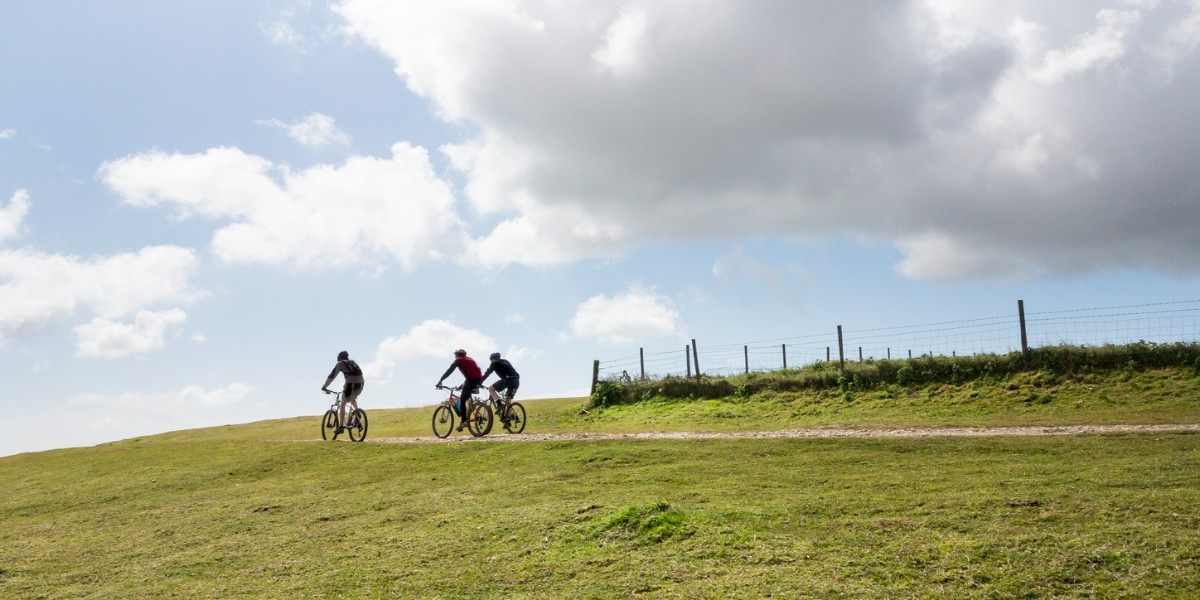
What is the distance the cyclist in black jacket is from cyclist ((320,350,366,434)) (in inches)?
156

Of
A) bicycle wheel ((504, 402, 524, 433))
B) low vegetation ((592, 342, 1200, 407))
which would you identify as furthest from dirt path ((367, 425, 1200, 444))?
low vegetation ((592, 342, 1200, 407))

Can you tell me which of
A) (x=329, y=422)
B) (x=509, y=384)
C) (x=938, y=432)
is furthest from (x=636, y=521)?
(x=329, y=422)

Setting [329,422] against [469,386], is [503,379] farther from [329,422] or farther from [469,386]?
[329,422]

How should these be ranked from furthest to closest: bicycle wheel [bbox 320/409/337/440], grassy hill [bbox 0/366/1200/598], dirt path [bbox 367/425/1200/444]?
1. bicycle wheel [bbox 320/409/337/440]
2. dirt path [bbox 367/425/1200/444]
3. grassy hill [bbox 0/366/1200/598]

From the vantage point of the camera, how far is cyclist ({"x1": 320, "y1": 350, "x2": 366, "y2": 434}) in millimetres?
20844

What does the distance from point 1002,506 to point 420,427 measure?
2254 centimetres

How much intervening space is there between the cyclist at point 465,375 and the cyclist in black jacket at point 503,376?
270mm

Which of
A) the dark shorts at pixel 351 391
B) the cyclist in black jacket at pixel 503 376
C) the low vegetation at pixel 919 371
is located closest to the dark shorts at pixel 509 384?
the cyclist in black jacket at pixel 503 376

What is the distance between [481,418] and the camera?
19.9 metres

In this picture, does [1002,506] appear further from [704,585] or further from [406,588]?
[406,588]

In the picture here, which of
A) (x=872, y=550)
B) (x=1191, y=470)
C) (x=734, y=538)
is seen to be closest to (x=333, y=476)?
(x=734, y=538)

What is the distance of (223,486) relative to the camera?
1412cm

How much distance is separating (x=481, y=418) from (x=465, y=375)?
1206 millimetres

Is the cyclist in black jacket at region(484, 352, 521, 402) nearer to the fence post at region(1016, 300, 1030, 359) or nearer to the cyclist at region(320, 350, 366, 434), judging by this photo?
the cyclist at region(320, 350, 366, 434)
